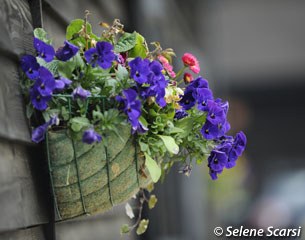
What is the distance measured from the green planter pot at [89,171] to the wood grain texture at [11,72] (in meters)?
0.07

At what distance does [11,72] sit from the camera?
136 centimetres

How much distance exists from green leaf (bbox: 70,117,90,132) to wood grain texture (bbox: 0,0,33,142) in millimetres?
117

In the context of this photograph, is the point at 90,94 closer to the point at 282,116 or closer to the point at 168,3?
the point at 168,3

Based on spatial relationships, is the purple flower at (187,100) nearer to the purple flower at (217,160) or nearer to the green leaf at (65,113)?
the purple flower at (217,160)

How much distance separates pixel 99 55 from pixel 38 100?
16cm

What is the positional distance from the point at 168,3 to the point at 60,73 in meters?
3.10

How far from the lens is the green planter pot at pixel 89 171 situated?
136cm

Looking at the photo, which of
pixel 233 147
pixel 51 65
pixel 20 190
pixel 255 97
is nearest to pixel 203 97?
pixel 233 147

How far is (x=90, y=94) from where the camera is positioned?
4.45ft

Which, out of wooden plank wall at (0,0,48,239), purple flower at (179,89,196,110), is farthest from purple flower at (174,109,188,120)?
wooden plank wall at (0,0,48,239)

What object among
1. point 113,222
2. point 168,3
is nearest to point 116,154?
point 113,222

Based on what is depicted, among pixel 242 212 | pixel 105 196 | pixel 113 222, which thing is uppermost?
pixel 105 196

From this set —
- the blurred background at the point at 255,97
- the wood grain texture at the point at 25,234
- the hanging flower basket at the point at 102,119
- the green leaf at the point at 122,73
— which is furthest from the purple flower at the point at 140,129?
the blurred background at the point at 255,97

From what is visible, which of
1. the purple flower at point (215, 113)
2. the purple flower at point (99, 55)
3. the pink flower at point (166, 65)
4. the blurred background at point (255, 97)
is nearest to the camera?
the purple flower at point (99, 55)
